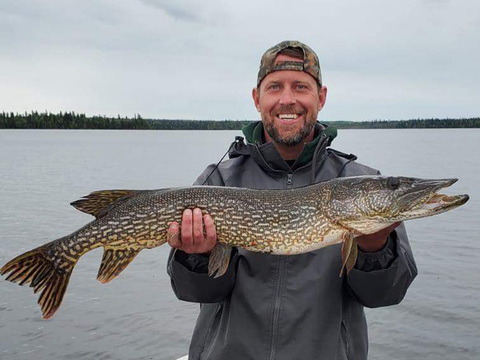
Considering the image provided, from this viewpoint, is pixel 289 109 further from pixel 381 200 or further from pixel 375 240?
pixel 375 240

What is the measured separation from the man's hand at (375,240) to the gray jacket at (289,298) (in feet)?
0.13

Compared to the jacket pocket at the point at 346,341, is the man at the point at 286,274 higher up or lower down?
higher up

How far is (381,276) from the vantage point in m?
2.61

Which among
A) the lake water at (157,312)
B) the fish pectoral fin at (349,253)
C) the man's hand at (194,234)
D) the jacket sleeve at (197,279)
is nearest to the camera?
the fish pectoral fin at (349,253)

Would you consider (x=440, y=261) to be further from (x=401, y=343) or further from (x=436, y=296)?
(x=401, y=343)

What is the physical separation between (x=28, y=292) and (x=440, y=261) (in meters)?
6.90

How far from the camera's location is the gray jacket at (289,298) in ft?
8.61

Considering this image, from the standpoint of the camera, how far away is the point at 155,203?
2914mm

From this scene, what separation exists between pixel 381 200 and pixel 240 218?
80cm

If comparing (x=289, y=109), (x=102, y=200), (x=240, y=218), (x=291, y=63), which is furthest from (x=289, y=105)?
(x=102, y=200)

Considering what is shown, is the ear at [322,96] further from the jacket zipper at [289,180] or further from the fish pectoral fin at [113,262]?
the fish pectoral fin at [113,262]

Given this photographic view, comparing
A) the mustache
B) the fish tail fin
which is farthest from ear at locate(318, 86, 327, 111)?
the fish tail fin

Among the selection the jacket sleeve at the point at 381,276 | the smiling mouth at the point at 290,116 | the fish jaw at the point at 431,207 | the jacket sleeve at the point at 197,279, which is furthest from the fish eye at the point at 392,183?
the jacket sleeve at the point at 197,279

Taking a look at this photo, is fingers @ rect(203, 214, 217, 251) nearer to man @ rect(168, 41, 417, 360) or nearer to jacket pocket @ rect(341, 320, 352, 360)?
man @ rect(168, 41, 417, 360)
